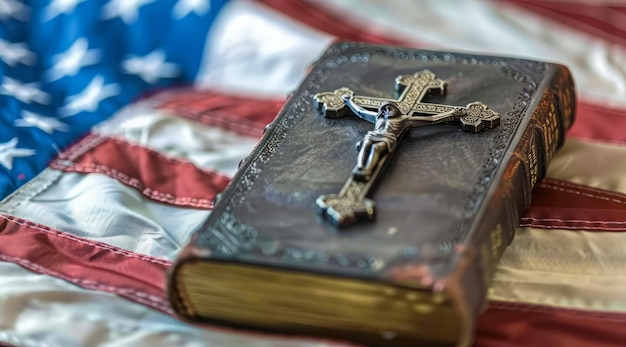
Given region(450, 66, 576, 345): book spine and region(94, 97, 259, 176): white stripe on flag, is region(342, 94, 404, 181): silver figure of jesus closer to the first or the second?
region(450, 66, 576, 345): book spine

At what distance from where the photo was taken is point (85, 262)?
1.20 m

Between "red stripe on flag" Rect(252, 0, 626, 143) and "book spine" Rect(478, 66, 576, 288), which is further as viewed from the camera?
"red stripe on flag" Rect(252, 0, 626, 143)

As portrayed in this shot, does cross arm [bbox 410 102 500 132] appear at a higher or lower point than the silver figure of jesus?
higher

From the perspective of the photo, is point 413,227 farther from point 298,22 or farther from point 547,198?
point 298,22

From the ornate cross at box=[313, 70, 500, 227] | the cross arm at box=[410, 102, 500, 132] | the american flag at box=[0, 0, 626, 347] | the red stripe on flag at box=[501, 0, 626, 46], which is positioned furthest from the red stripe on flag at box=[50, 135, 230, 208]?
the red stripe on flag at box=[501, 0, 626, 46]

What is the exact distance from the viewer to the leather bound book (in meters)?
0.94

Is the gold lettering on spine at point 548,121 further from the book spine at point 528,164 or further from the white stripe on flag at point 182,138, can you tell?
the white stripe on flag at point 182,138

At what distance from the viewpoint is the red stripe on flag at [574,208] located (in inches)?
49.2

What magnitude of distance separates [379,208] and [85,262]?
420mm

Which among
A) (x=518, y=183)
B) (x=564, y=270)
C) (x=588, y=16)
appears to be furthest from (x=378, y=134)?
(x=588, y=16)

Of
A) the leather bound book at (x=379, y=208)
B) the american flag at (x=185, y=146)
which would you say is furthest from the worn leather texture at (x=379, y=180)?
the american flag at (x=185, y=146)

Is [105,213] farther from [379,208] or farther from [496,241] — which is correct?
[496,241]

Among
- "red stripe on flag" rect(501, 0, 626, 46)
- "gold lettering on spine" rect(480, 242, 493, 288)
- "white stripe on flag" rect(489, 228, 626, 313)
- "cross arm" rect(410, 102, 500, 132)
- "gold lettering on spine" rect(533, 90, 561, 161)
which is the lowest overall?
"gold lettering on spine" rect(480, 242, 493, 288)

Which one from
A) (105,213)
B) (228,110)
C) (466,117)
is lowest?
(105,213)
